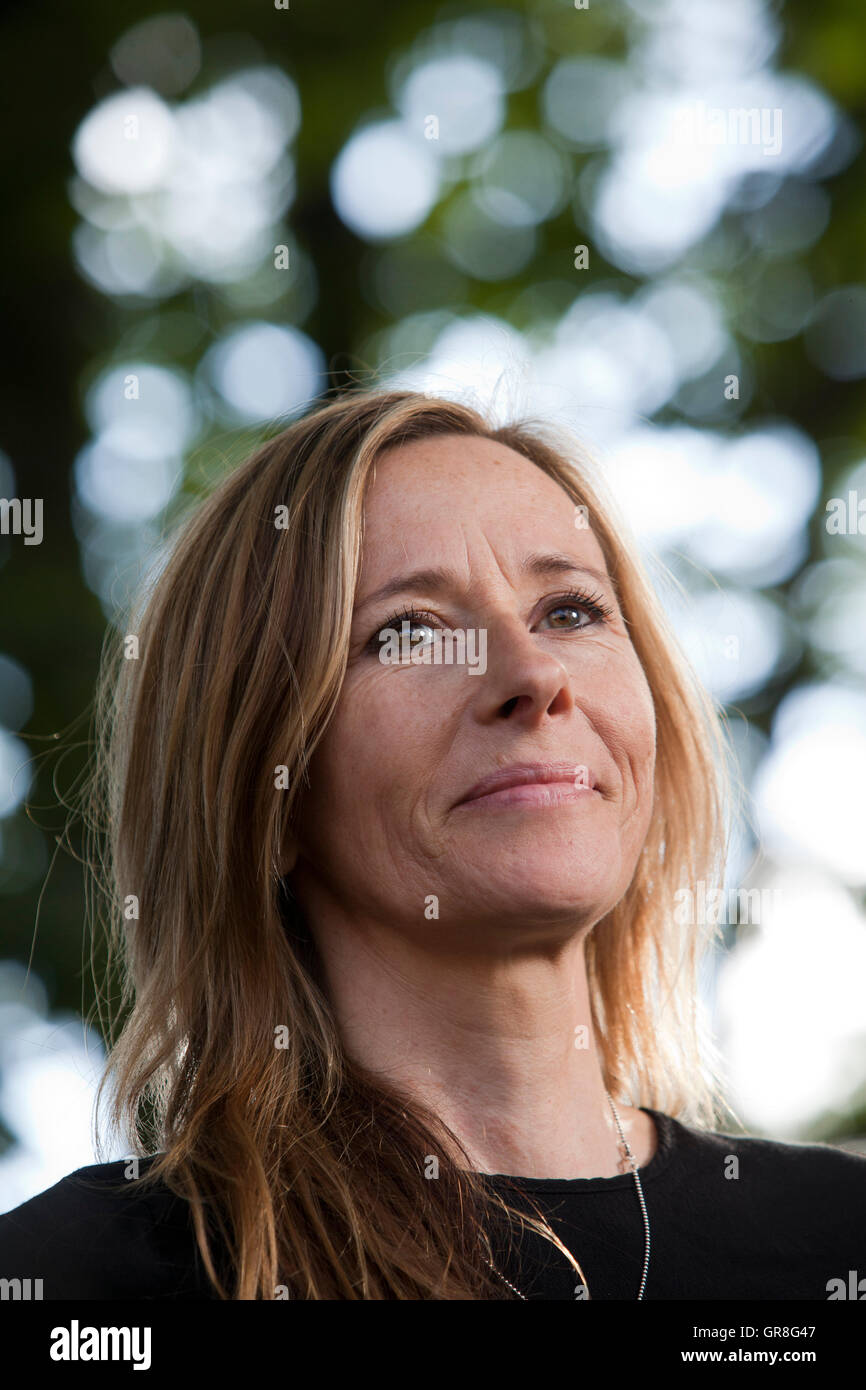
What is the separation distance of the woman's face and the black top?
52 centimetres

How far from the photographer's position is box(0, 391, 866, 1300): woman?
2068mm

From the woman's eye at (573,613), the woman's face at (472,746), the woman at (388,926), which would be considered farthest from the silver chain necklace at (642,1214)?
the woman's eye at (573,613)

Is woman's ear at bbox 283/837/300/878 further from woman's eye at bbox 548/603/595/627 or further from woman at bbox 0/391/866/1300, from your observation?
woman's eye at bbox 548/603/595/627

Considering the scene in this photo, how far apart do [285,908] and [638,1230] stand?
875mm

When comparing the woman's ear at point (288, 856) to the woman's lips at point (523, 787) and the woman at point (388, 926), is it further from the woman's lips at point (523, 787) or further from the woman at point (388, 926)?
the woman's lips at point (523, 787)

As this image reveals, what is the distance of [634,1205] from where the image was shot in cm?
231

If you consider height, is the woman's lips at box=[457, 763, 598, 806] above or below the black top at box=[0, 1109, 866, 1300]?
above

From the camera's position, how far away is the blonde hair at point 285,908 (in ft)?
6.70

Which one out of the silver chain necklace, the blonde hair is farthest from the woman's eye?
the silver chain necklace

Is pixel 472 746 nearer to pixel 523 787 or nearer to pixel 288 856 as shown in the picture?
pixel 523 787

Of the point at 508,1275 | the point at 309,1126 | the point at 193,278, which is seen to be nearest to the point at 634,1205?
the point at 508,1275

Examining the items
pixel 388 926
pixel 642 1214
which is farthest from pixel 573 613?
pixel 642 1214
